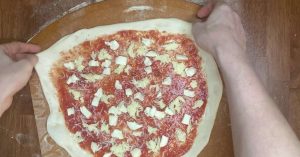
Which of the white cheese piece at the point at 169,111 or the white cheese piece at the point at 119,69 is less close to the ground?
the white cheese piece at the point at 119,69

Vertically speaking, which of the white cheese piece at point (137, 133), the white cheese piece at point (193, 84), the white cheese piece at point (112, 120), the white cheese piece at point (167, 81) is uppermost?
the white cheese piece at point (167, 81)

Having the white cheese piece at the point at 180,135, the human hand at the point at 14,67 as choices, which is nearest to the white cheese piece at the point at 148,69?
the white cheese piece at the point at 180,135

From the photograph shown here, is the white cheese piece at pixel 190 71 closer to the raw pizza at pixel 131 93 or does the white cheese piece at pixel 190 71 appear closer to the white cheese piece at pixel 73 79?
the raw pizza at pixel 131 93

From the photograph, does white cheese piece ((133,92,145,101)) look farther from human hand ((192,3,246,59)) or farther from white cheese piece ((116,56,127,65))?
human hand ((192,3,246,59))

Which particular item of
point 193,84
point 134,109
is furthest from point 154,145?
point 193,84

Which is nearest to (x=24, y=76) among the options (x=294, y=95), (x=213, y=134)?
(x=213, y=134)

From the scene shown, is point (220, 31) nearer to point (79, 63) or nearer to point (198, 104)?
point (198, 104)
